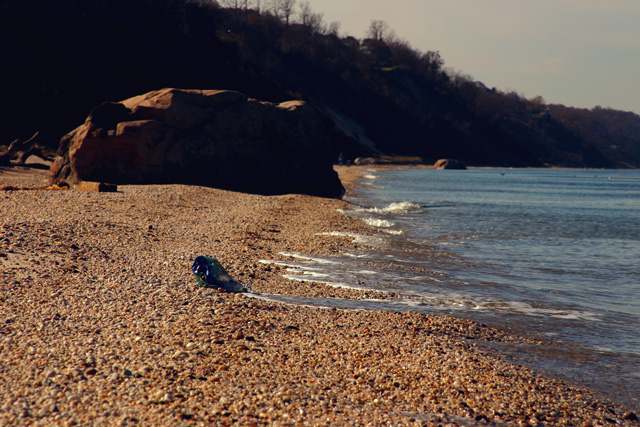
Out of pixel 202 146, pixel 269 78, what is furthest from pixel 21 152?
pixel 269 78

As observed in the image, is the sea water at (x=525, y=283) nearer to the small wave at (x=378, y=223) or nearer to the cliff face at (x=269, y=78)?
the small wave at (x=378, y=223)

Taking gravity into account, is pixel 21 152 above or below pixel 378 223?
above

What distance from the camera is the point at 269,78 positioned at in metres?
61.4

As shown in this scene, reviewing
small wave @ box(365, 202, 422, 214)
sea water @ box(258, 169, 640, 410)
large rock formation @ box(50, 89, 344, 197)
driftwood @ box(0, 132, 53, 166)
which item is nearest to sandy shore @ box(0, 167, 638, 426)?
sea water @ box(258, 169, 640, 410)

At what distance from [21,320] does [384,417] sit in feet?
12.1

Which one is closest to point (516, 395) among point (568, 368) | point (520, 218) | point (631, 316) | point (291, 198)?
point (568, 368)

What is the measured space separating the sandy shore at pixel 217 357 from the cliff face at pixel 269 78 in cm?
1915

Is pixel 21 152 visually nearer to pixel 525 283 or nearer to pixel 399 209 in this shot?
pixel 399 209

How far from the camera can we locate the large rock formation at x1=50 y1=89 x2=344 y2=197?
802 inches

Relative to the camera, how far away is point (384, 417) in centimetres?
425

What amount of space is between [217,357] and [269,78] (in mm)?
58716

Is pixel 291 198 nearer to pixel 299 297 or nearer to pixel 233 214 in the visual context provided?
pixel 233 214

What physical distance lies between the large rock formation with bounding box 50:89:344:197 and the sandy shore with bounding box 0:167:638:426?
37.7 feet

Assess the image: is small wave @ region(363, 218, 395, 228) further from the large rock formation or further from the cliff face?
the cliff face
